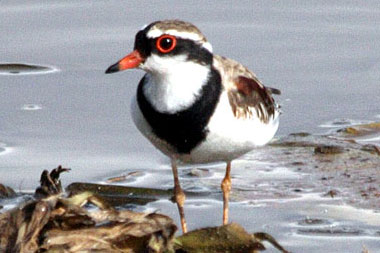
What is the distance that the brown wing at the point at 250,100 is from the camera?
620cm

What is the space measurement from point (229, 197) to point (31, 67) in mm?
3005

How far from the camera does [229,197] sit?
689cm

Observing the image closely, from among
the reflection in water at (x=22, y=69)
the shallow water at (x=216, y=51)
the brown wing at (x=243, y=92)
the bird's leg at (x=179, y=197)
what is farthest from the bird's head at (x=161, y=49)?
the reflection in water at (x=22, y=69)

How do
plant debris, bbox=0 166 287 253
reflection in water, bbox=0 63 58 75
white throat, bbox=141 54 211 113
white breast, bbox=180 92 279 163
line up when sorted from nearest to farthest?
plant debris, bbox=0 166 287 253
white throat, bbox=141 54 211 113
white breast, bbox=180 92 279 163
reflection in water, bbox=0 63 58 75

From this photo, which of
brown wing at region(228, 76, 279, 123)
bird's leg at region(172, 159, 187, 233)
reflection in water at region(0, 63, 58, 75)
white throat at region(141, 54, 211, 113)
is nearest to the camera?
white throat at region(141, 54, 211, 113)

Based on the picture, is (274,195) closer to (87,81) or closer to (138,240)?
(138,240)

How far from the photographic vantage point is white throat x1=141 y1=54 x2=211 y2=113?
5891mm

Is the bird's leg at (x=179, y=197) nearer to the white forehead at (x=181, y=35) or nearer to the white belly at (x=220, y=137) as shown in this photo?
the white belly at (x=220, y=137)

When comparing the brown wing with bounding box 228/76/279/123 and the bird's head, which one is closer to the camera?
the bird's head

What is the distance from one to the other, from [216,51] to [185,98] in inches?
138

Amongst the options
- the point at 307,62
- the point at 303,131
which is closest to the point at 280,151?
the point at 303,131

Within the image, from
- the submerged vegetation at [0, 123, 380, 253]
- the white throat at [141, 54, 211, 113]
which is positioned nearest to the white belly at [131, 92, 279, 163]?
the white throat at [141, 54, 211, 113]

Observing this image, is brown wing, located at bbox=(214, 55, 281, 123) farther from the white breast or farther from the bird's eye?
the bird's eye

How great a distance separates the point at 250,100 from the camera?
6.36 m
